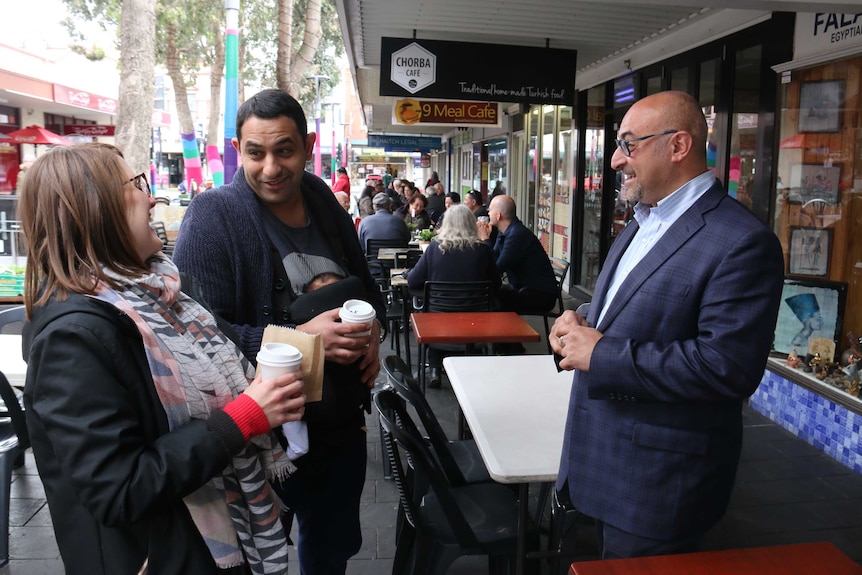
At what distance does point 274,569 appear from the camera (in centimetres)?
153

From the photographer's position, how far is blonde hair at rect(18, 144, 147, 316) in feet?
4.23

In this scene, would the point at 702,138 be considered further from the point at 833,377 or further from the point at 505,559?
the point at 833,377

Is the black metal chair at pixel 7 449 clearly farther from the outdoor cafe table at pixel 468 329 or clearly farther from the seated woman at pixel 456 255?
the seated woman at pixel 456 255

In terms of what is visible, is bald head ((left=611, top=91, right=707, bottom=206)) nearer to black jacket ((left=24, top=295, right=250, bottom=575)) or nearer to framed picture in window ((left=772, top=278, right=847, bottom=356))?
black jacket ((left=24, top=295, right=250, bottom=575))

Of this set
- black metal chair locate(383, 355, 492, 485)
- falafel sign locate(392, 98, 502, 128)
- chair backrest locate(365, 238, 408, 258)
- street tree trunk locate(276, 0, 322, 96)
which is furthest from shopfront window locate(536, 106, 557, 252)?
black metal chair locate(383, 355, 492, 485)

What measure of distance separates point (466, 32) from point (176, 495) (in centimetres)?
625

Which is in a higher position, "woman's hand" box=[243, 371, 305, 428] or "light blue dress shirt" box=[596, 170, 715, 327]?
"light blue dress shirt" box=[596, 170, 715, 327]

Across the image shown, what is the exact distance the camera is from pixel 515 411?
2598 mm

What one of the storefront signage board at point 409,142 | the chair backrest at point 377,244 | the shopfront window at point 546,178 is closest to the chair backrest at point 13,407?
the chair backrest at point 377,244

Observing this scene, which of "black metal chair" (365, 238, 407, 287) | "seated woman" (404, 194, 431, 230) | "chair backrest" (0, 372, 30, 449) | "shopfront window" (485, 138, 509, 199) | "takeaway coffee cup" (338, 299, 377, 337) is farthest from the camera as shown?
"shopfront window" (485, 138, 509, 199)

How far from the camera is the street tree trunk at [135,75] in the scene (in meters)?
9.05

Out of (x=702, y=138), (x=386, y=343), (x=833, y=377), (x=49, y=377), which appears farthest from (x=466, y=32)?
(x=49, y=377)

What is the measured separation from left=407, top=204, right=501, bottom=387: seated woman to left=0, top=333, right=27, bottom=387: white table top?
9.50 ft

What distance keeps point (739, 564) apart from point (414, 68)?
5.81m
